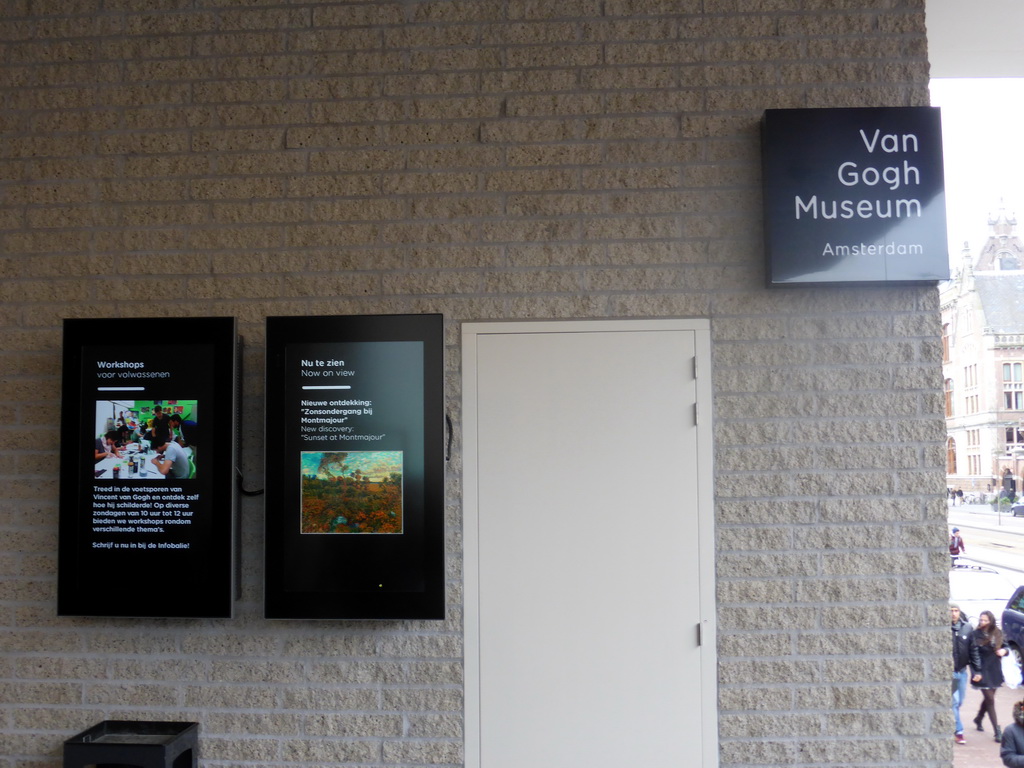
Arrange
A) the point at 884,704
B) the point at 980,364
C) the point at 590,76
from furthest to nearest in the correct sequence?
the point at 980,364, the point at 590,76, the point at 884,704

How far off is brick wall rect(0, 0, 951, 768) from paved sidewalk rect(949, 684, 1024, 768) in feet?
3.33

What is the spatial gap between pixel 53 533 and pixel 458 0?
2727 mm

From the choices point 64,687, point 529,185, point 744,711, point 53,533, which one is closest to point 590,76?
point 529,185

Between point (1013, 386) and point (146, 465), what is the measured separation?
3.96 meters

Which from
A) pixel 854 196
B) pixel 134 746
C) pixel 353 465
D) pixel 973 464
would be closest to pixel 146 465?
pixel 353 465

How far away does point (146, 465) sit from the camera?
294 centimetres

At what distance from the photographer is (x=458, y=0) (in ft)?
10.2

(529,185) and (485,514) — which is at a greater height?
(529,185)

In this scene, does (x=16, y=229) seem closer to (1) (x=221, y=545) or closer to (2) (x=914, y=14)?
(1) (x=221, y=545)

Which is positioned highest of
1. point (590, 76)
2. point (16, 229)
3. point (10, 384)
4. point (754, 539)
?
point (590, 76)

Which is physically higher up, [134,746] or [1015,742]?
[134,746]

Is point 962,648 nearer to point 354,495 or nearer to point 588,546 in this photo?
point 588,546

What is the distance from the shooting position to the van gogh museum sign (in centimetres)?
291

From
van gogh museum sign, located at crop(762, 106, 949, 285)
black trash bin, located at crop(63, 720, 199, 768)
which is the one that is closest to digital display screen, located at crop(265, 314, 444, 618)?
black trash bin, located at crop(63, 720, 199, 768)
